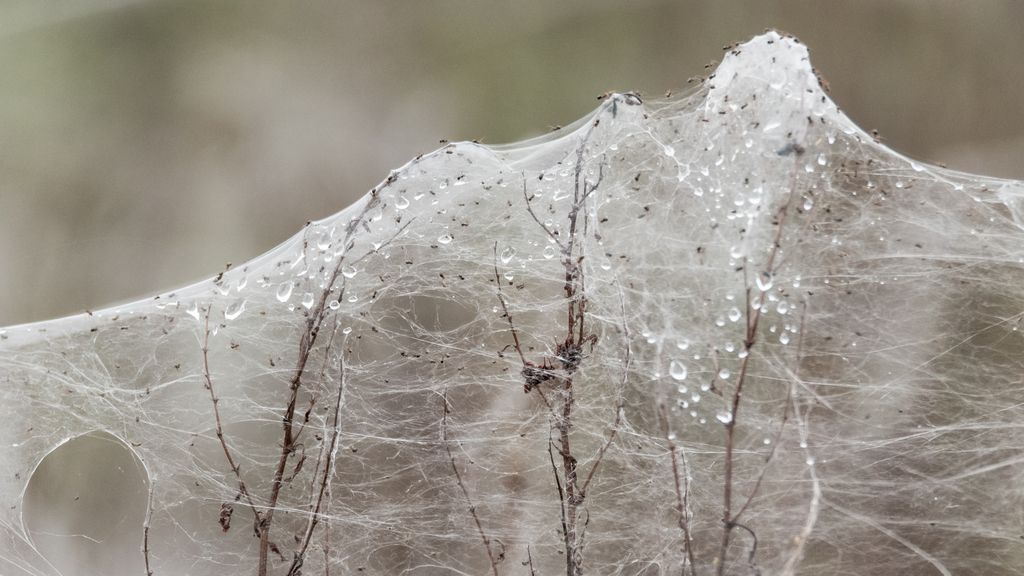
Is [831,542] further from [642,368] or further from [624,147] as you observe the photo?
[624,147]

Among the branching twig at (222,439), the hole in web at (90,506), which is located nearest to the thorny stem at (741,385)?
the branching twig at (222,439)

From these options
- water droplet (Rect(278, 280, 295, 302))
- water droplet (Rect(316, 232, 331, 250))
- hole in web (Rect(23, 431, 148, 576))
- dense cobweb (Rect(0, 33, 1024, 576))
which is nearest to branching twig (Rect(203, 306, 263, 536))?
dense cobweb (Rect(0, 33, 1024, 576))

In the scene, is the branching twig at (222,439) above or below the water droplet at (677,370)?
below

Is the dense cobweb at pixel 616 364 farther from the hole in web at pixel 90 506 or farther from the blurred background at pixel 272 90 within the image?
the blurred background at pixel 272 90

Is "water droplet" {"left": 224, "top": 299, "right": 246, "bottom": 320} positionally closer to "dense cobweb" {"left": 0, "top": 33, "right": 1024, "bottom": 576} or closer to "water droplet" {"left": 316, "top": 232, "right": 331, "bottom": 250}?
"dense cobweb" {"left": 0, "top": 33, "right": 1024, "bottom": 576}

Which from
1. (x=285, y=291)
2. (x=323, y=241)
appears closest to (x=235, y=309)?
(x=285, y=291)

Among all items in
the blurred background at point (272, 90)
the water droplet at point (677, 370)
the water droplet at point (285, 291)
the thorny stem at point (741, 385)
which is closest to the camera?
the thorny stem at point (741, 385)

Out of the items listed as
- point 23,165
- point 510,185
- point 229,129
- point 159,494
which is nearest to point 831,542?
point 510,185
